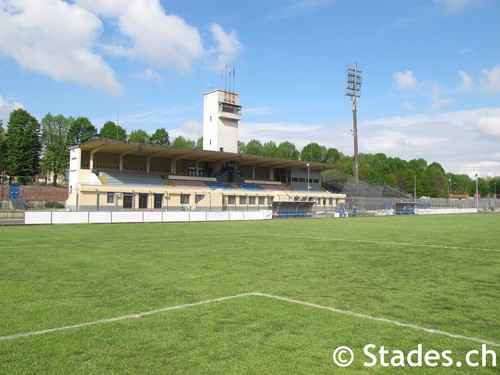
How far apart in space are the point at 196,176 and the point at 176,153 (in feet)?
21.9

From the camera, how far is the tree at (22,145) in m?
79.4

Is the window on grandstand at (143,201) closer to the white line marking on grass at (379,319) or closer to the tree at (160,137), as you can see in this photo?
the white line marking on grass at (379,319)

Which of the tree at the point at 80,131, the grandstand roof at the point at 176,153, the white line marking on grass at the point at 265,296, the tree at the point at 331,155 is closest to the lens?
the white line marking on grass at the point at 265,296

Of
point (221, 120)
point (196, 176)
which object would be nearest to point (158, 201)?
point (196, 176)

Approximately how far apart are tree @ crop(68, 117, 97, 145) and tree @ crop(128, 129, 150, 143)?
449 inches

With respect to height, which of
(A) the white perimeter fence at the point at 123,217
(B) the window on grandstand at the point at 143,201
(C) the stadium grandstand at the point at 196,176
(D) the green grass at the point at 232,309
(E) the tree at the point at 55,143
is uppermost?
(E) the tree at the point at 55,143

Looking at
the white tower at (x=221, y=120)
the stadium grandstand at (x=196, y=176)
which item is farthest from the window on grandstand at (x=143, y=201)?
the white tower at (x=221, y=120)

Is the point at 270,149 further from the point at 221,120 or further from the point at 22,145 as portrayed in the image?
the point at 22,145

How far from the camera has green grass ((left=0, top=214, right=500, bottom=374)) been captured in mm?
4832

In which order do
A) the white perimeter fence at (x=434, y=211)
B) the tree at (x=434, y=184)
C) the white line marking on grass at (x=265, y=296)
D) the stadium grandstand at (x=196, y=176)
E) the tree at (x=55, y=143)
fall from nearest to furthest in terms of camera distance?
the white line marking on grass at (x=265, y=296), the stadium grandstand at (x=196, y=176), the white perimeter fence at (x=434, y=211), the tree at (x=55, y=143), the tree at (x=434, y=184)

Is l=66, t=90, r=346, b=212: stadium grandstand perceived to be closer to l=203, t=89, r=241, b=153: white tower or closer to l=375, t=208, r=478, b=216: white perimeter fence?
l=203, t=89, r=241, b=153: white tower

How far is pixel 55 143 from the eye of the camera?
88.2 m

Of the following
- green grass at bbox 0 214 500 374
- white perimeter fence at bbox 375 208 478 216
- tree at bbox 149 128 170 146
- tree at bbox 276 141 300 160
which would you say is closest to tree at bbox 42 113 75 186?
tree at bbox 149 128 170 146

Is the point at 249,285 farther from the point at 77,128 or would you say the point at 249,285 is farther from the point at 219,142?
the point at 77,128
